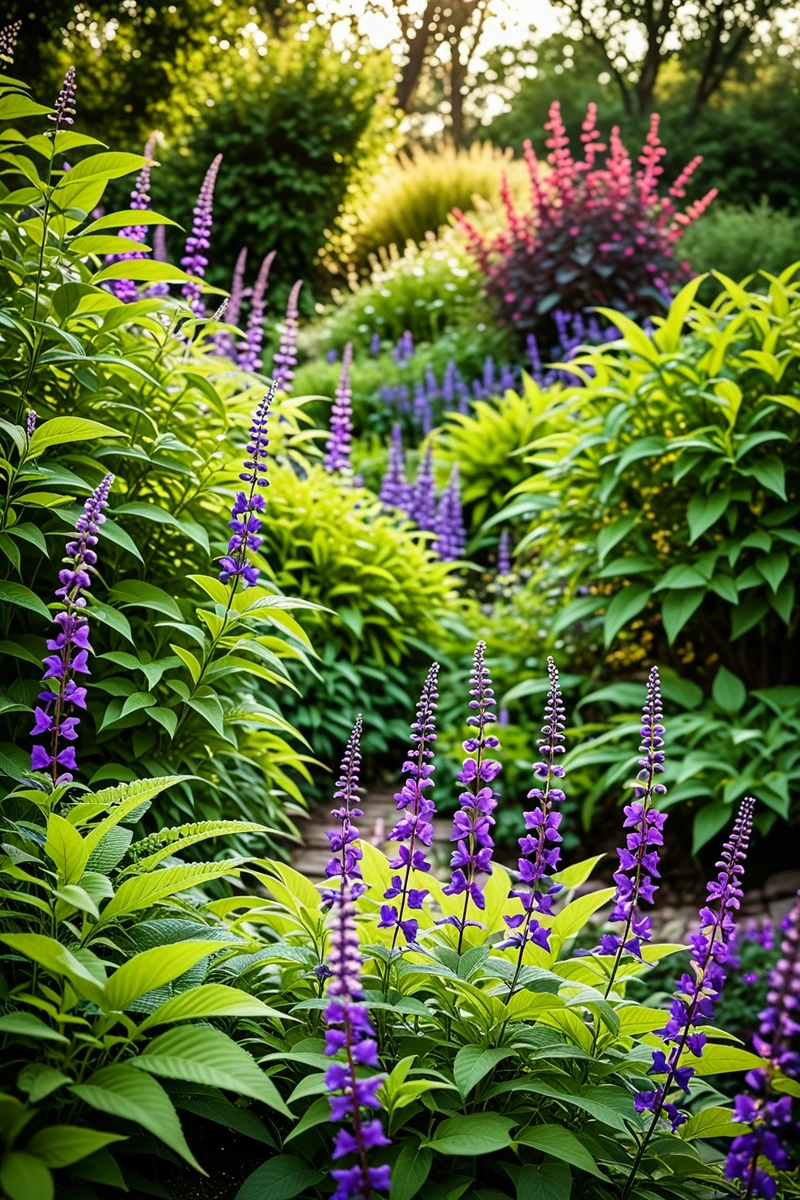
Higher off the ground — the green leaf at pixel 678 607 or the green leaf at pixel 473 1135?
the green leaf at pixel 678 607

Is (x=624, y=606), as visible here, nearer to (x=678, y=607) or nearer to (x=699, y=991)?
(x=678, y=607)

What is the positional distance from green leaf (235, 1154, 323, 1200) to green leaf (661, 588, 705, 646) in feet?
8.54

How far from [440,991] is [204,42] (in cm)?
1632

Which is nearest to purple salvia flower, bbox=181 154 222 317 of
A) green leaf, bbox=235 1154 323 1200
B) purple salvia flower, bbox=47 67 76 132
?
purple salvia flower, bbox=47 67 76 132

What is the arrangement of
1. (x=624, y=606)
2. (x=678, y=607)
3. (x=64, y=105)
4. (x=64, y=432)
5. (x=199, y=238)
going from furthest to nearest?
1. (x=624, y=606)
2. (x=678, y=607)
3. (x=199, y=238)
4. (x=64, y=105)
5. (x=64, y=432)

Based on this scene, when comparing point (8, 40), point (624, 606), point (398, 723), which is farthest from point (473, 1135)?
point (398, 723)

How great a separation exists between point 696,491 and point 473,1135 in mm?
3179

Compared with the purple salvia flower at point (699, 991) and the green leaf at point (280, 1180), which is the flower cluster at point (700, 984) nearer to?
the purple salvia flower at point (699, 991)

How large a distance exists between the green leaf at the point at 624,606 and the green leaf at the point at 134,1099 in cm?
288

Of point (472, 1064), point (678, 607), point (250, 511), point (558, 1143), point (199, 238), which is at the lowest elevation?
point (558, 1143)

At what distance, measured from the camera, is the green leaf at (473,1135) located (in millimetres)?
1462

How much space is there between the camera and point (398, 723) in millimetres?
4812

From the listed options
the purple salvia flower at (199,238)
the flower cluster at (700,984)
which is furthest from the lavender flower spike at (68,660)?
the purple salvia flower at (199,238)

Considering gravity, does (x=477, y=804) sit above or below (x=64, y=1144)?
above
